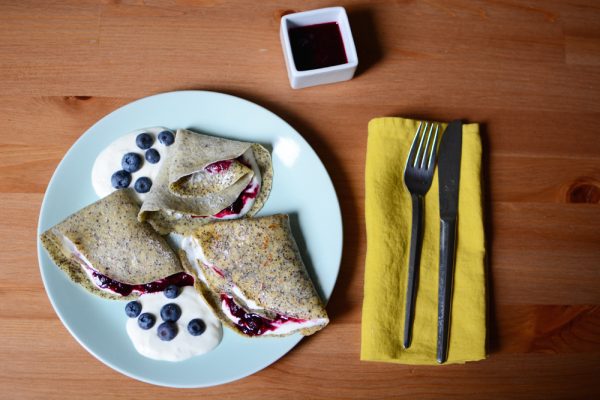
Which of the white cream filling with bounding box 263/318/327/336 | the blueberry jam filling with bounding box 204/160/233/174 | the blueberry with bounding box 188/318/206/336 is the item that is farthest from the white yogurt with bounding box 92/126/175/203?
the white cream filling with bounding box 263/318/327/336

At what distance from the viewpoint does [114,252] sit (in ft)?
4.61

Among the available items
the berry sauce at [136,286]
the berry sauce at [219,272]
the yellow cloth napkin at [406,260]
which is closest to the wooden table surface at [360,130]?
the yellow cloth napkin at [406,260]

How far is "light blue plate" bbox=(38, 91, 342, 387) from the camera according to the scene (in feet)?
4.42

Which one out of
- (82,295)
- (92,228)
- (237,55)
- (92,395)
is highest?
(237,55)

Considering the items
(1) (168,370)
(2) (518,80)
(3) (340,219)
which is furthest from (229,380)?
(2) (518,80)

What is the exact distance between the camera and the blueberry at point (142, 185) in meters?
1.44

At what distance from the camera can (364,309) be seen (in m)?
1.44

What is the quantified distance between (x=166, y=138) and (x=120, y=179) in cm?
17

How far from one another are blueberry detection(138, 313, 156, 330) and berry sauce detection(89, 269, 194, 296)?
75 millimetres

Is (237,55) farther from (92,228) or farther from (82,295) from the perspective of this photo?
(82,295)

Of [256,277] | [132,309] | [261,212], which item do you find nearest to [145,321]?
[132,309]

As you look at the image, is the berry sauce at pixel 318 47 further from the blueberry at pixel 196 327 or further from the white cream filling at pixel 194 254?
the blueberry at pixel 196 327

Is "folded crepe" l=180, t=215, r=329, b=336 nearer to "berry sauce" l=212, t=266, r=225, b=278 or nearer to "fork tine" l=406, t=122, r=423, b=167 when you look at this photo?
"berry sauce" l=212, t=266, r=225, b=278

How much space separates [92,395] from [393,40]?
1.36 metres
